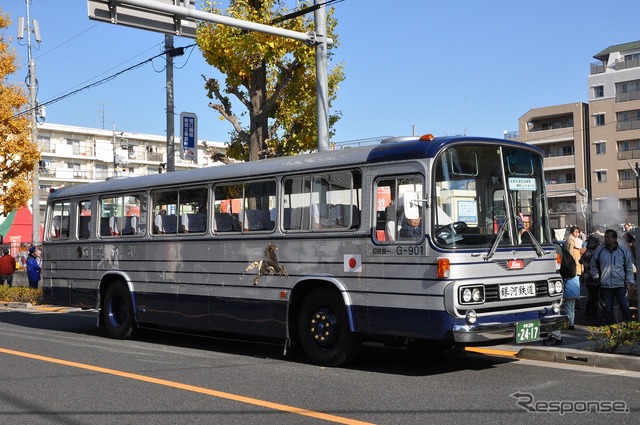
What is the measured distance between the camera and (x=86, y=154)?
8000 centimetres

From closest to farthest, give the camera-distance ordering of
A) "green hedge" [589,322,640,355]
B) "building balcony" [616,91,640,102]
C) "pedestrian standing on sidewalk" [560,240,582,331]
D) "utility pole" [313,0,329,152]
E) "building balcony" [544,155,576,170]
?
"green hedge" [589,322,640,355], "pedestrian standing on sidewalk" [560,240,582,331], "utility pole" [313,0,329,152], "building balcony" [616,91,640,102], "building balcony" [544,155,576,170]

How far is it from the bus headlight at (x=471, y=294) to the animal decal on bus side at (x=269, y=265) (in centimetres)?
282

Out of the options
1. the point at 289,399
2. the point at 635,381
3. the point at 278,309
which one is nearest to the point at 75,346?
the point at 278,309

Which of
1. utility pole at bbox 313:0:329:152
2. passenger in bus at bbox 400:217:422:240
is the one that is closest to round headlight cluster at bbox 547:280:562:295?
passenger in bus at bbox 400:217:422:240

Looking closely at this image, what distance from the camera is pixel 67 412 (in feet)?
23.6

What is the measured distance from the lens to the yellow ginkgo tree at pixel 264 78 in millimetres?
17688

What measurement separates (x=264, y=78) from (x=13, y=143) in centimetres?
1333

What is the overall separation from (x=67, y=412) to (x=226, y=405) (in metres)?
1.54

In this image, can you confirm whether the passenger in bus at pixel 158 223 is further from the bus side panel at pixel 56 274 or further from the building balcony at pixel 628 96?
the building balcony at pixel 628 96

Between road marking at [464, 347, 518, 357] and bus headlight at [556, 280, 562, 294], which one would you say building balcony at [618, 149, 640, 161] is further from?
bus headlight at [556, 280, 562, 294]

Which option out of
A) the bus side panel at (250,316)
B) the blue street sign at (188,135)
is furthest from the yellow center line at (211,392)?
the blue street sign at (188,135)

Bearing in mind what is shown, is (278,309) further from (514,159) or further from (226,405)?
(514,159)

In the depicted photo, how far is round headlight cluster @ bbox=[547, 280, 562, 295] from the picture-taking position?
9375 millimetres

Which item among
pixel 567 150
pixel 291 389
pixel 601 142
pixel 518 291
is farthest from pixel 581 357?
pixel 567 150
